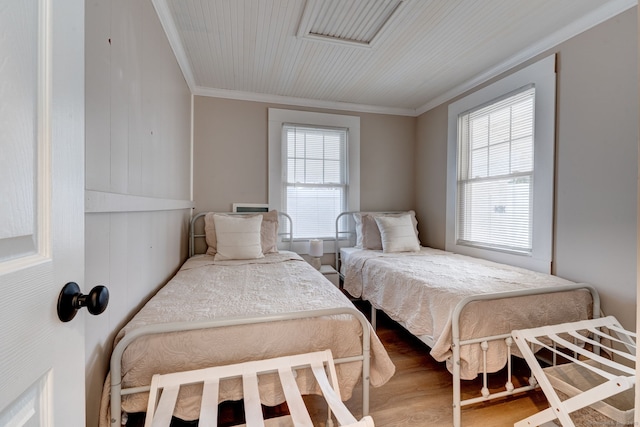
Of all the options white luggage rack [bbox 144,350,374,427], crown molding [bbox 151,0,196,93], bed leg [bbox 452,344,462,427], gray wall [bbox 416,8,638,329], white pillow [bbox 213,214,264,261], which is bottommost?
bed leg [bbox 452,344,462,427]

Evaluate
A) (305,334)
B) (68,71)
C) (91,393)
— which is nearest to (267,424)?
(305,334)

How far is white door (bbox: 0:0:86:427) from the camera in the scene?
0.41 m

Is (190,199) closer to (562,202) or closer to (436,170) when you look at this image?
(436,170)

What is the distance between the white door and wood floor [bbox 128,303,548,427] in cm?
130

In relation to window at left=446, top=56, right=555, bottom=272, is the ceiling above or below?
above

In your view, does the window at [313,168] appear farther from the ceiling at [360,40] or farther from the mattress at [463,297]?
the mattress at [463,297]

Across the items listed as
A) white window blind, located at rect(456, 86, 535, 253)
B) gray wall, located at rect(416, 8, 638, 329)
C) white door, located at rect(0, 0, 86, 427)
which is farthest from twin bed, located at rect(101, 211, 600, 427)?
white door, located at rect(0, 0, 86, 427)

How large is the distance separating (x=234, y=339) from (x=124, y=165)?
3.09 ft

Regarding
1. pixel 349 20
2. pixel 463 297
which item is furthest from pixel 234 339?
pixel 349 20

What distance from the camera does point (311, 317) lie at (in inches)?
48.1

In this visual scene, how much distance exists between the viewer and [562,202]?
204 centimetres

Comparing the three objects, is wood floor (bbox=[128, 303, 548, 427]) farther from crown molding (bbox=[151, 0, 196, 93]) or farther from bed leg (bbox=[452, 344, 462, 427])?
crown molding (bbox=[151, 0, 196, 93])

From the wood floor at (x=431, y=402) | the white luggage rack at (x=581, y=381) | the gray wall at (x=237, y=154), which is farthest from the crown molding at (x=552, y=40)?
the wood floor at (x=431, y=402)

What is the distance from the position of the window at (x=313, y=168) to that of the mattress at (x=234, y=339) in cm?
168
